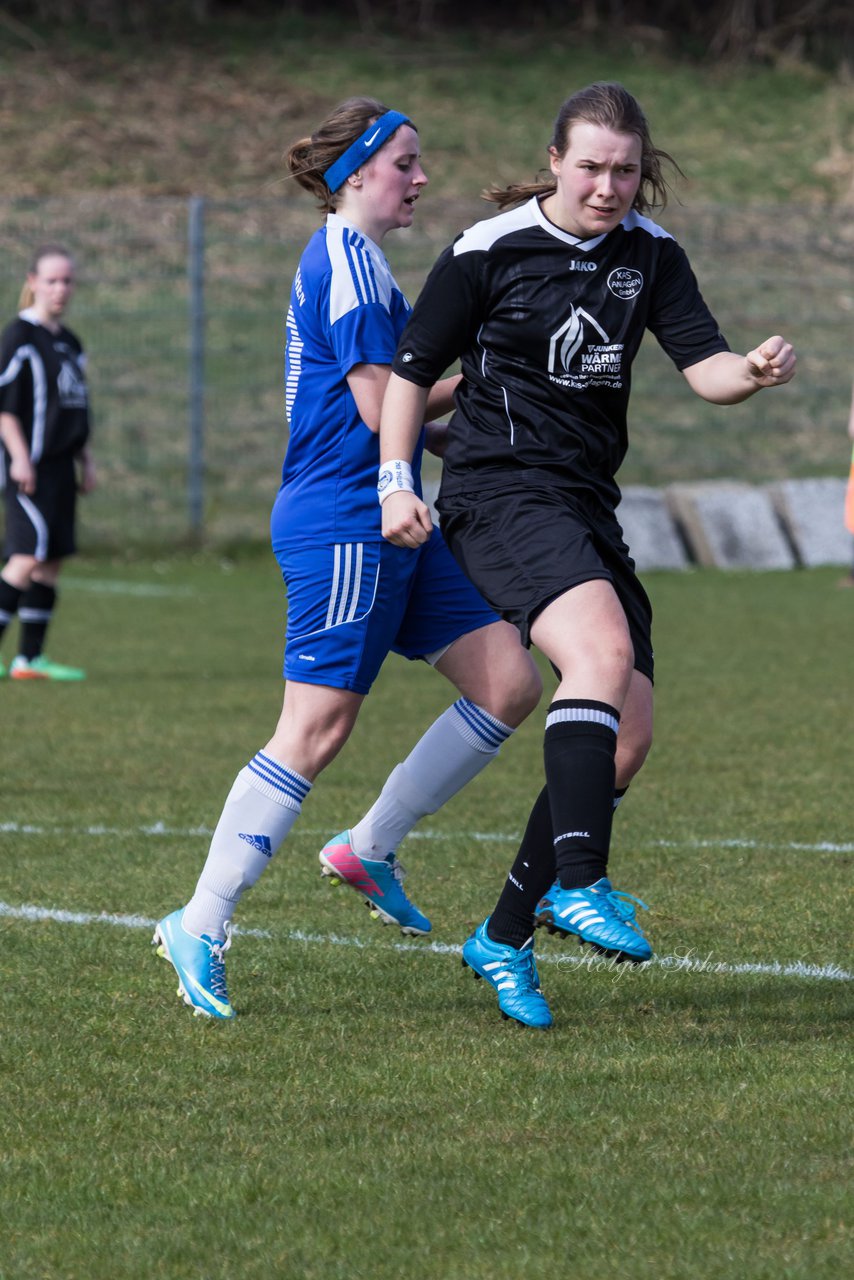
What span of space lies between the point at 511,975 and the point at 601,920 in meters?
0.71

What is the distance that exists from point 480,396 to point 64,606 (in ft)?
37.1

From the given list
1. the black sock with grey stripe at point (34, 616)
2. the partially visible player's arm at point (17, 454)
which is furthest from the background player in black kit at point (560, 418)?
the black sock with grey stripe at point (34, 616)

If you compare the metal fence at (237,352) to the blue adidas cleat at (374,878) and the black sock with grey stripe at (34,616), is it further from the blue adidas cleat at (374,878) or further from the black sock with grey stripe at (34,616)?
the blue adidas cleat at (374,878)

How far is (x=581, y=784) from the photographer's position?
4062mm

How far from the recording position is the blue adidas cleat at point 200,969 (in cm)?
450

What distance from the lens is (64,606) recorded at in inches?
606

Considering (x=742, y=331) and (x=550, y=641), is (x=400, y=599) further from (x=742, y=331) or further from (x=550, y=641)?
(x=742, y=331)

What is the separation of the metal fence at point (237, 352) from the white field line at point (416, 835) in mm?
12605

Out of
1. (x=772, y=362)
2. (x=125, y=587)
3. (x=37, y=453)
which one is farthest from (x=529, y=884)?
(x=125, y=587)

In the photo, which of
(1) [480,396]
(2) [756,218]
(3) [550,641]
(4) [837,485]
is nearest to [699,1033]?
(3) [550,641]

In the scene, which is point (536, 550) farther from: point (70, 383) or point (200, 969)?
point (70, 383)

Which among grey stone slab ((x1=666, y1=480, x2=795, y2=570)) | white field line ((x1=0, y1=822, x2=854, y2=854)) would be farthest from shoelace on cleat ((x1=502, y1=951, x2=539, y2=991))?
grey stone slab ((x1=666, y1=480, x2=795, y2=570))

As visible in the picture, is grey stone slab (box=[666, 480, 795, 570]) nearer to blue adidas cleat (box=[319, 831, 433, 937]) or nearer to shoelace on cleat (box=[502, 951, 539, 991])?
blue adidas cleat (box=[319, 831, 433, 937])

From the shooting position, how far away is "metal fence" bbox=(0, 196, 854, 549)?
64.0 ft
